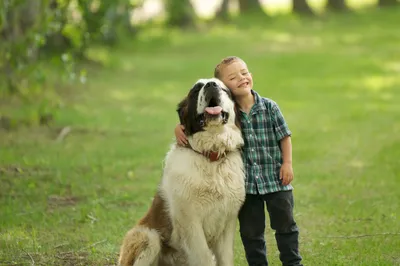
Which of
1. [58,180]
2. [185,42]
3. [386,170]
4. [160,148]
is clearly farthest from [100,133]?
[185,42]

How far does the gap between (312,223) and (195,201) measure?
2.49m

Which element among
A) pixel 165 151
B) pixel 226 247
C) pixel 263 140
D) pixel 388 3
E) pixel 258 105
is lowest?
pixel 165 151

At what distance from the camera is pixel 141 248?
6.30m

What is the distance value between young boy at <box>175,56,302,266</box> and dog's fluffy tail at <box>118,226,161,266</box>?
2.23 ft

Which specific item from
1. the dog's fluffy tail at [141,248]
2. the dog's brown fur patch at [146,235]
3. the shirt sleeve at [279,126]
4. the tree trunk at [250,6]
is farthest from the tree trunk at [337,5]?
the dog's fluffy tail at [141,248]

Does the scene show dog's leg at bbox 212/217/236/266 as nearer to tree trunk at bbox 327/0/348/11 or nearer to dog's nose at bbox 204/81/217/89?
dog's nose at bbox 204/81/217/89

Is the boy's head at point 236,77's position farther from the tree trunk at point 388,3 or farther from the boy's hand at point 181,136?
the tree trunk at point 388,3

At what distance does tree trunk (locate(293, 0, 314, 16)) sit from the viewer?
34.3 metres

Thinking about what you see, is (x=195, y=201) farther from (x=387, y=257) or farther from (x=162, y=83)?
(x=162, y=83)

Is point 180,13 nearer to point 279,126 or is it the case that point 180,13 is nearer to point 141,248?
point 279,126

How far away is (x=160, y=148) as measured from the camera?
12.4m

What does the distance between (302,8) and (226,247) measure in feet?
95.8

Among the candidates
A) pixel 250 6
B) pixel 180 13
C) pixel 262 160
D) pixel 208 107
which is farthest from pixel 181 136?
pixel 250 6

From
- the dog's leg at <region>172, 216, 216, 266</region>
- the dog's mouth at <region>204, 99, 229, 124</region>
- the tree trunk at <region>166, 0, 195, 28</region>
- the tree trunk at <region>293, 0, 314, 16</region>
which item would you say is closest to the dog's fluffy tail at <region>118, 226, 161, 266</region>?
the dog's leg at <region>172, 216, 216, 266</region>
